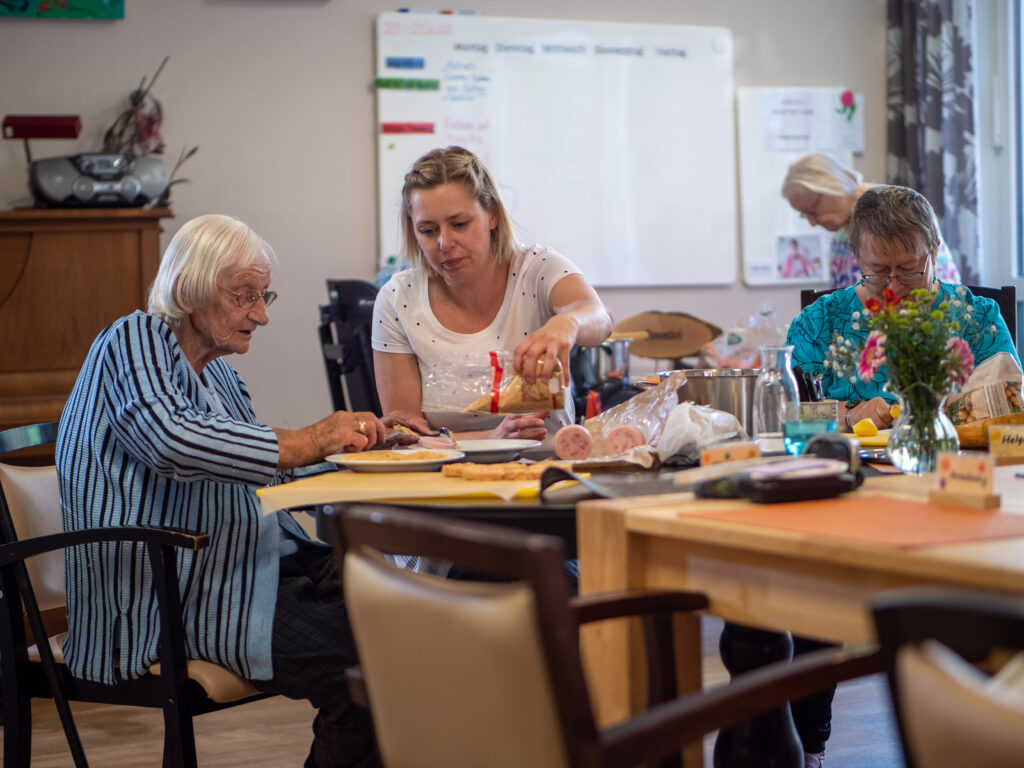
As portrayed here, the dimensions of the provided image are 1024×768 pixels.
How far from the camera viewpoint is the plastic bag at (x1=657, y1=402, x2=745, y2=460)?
1562mm

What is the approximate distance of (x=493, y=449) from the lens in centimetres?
172

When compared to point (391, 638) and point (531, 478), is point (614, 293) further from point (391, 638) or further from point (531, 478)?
point (391, 638)

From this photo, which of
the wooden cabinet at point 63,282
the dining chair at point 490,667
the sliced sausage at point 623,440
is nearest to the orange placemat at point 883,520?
the dining chair at point 490,667

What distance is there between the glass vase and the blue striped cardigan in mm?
918

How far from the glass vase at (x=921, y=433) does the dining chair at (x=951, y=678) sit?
0.72 meters

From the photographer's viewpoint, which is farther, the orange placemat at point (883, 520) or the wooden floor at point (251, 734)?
the wooden floor at point (251, 734)

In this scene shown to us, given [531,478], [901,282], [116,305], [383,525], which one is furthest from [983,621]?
[116,305]

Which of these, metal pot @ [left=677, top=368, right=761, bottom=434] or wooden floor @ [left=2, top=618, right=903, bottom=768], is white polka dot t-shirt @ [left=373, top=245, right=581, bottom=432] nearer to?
metal pot @ [left=677, top=368, right=761, bottom=434]

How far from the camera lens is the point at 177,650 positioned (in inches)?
62.5

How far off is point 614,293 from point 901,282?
9.12 feet

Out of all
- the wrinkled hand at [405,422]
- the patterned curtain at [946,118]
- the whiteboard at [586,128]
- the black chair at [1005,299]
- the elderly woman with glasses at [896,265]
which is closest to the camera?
the wrinkled hand at [405,422]

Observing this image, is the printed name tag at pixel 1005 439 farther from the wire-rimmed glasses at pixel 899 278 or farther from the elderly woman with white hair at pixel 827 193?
the elderly woman with white hair at pixel 827 193

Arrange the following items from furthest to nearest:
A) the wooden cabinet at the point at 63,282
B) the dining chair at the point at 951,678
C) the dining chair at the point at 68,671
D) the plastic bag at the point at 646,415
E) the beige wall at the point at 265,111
Result: the beige wall at the point at 265,111 < the wooden cabinet at the point at 63,282 < the plastic bag at the point at 646,415 < the dining chair at the point at 68,671 < the dining chair at the point at 951,678

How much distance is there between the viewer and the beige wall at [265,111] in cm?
436
